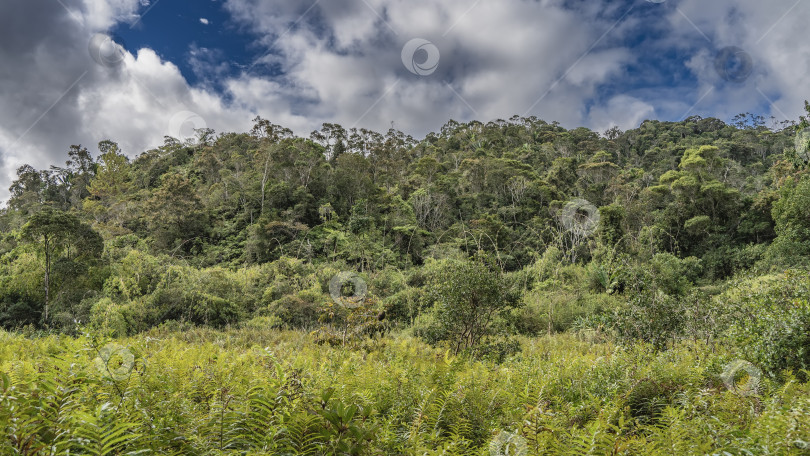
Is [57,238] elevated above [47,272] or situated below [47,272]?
above

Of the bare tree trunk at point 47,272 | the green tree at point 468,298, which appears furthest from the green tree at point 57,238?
the green tree at point 468,298

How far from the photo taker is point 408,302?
14.6m

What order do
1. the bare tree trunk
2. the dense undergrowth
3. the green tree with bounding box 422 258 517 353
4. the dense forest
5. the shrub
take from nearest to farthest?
the dense undergrowth → the dense forest → the shrub → the green tree with bounding box 422 258 517 353 → the bare tree trunk

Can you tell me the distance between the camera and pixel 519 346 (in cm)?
905

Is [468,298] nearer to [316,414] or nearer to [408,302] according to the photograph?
[316,414]

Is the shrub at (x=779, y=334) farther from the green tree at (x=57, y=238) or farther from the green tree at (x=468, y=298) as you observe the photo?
the green tree at (x=57, y=238)

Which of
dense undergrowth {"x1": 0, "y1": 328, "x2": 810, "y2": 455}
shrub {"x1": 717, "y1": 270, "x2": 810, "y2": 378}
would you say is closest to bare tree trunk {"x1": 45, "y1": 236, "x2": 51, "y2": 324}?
dense undergrowth {"x1": 0, "y1": 328, "x2": 810, "y2": 455}

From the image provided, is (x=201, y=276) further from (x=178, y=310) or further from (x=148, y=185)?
(x=148, y=185)

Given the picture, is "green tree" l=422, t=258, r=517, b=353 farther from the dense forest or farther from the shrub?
the shrub

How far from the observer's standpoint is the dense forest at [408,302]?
6.88 ft

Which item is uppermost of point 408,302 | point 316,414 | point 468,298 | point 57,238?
point 57,238

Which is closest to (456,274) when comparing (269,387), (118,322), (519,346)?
(519,346)

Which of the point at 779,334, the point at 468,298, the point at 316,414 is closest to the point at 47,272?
the point at 468,298

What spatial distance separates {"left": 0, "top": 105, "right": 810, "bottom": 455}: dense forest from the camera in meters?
2.10
